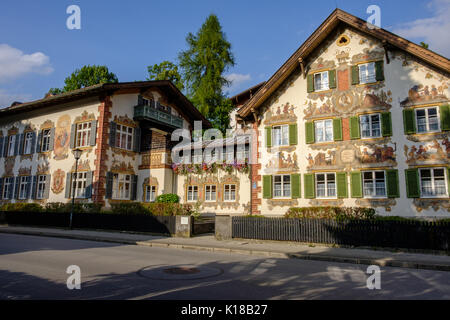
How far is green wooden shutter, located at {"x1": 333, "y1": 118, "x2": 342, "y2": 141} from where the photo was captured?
66.5ft

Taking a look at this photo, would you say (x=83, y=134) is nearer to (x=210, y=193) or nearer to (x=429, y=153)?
(x=210, y=193)

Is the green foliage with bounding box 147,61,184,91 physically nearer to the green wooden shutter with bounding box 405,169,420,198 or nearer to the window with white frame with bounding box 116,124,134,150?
the window with white frame with bounding box 116,124,134,150

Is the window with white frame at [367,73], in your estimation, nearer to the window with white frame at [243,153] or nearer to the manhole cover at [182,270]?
the window with white frame at [243,153]

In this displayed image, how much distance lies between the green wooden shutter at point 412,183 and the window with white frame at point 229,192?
11.4 m

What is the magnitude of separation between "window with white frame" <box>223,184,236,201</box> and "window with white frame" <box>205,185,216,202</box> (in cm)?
98

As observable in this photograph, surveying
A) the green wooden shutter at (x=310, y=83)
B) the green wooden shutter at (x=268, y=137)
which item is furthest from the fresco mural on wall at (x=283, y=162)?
the green wooden shutter at (x=310, y=83)

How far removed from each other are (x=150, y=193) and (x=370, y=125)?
1697 centimetres

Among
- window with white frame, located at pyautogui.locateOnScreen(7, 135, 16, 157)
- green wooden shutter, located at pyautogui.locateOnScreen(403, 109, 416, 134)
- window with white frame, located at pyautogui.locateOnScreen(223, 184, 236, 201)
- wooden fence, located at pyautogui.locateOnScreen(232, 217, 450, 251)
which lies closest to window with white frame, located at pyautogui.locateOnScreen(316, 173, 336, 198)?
green wooden shutter, located at pyautogui.locateOnScreen(403, 109, 416, 134)

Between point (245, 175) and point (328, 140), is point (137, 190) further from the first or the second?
point (328, 140)

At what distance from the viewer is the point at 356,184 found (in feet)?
63.1

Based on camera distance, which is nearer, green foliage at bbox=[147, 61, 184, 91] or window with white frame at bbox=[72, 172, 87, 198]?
window with white frame at bbox=[72, 172, 87, 198]

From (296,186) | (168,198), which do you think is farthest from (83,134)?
(296,186)

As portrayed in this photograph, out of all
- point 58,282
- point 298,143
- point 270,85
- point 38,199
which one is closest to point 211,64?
point 270,85
